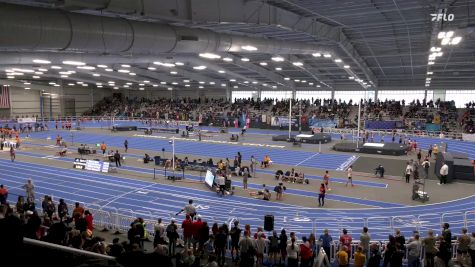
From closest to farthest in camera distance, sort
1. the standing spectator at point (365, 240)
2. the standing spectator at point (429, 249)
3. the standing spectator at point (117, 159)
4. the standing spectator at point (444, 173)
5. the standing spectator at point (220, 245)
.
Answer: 1. the standing spectator at point (429, 249)
2. the standing spectator at point (220, 245)
3. the standing spectator at point (365, 240)
4. the standing spectator at point (444, 173)
5. the standing spectator at point (117, 159)

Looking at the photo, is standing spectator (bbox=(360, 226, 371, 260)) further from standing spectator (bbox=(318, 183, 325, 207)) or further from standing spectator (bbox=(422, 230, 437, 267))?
standing spectator (bbox=(318, 183, 325, 207))

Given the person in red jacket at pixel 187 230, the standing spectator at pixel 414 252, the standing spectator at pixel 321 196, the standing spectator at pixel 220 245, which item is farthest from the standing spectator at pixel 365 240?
the standing spectator at pixel 321 196

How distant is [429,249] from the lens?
10734 millimetres

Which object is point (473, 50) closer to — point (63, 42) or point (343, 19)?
point (343, 19)

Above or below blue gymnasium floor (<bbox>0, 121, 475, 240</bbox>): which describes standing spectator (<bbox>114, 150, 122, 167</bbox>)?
above

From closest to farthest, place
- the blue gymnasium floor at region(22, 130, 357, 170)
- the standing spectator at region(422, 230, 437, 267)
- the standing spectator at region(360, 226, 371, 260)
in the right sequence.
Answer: the standing spectator at region(422, 230, 437, 267), the standing spectator at region(360, 226, 371, 260), the blue gymnasium floor at region(22, 130, 357, 170)

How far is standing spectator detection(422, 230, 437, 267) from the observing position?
10.7m

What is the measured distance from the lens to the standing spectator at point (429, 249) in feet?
35.1

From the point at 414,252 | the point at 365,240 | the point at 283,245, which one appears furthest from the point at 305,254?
the point at 414,252

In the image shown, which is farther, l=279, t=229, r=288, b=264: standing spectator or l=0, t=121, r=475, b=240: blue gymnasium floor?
l=0, t=121, r=475, b=240: blue gymnasium floor

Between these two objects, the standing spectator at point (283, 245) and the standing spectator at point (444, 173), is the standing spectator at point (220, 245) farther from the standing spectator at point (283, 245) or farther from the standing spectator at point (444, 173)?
the standing spectator at point (444, 173)

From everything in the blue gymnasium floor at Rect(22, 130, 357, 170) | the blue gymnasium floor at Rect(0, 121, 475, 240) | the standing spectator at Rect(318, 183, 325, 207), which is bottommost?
the blue gymnasium floor at Rect(0, 121, 475, 240)

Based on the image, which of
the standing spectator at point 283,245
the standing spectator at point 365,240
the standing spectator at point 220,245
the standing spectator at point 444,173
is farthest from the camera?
the standing spectator at point 444,173

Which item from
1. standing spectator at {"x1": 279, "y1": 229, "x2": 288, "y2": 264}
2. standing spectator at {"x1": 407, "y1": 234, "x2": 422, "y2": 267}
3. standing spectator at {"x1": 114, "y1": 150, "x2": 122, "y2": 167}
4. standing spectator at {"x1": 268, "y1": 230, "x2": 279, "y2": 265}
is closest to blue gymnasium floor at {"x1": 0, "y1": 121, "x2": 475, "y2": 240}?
standing spectator at {"x1": 114, "y1": 150, "x2": 122, "y2": 167}
